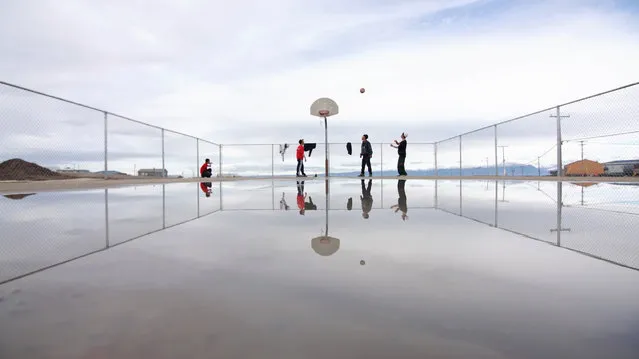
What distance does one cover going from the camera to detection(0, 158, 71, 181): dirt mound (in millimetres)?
7409

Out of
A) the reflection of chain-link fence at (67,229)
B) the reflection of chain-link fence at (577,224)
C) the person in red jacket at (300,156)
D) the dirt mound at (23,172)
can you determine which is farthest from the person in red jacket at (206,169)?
the reflection of chain-link fence at (577,224)

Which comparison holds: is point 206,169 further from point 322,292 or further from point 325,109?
point 322,292

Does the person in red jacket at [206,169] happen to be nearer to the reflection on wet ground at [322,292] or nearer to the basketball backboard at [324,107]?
the basketball backboard at [324,107]

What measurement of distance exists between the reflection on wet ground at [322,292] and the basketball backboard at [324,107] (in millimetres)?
16811

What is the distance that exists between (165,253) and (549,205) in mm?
4004

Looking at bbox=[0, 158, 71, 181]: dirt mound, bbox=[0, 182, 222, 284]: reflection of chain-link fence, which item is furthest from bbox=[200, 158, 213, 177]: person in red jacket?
bbox=[0, 182, 222, 284]: reflection of chain-link fence

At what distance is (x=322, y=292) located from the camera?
1272 millimetres

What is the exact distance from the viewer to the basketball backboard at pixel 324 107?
19103mm

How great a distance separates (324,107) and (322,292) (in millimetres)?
18312

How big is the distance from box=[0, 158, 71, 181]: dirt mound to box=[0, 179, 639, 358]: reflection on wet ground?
614 centimetres

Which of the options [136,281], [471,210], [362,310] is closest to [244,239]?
[136,281]

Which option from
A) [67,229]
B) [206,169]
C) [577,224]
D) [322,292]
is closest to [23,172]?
[67,229]

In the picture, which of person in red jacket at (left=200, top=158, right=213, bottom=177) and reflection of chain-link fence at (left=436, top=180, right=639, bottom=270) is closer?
reflection of chain-link fence at (left=436, top=180, right=639, bottom=270)

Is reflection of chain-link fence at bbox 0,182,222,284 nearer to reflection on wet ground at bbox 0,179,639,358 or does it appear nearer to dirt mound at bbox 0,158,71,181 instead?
reflection on wet ground at bbox 0,179,639,358
